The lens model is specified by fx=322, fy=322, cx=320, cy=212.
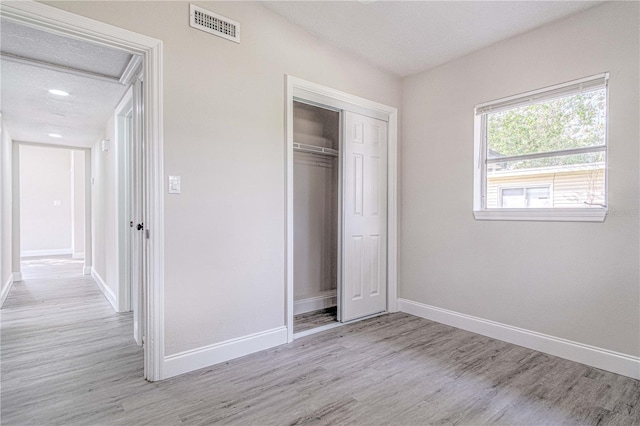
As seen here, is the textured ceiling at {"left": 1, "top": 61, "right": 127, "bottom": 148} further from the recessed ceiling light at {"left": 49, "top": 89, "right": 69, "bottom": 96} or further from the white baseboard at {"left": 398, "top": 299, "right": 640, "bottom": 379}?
the white baseboard at {"left": 398, "top": 299, "right": 640, "bottom": 379}

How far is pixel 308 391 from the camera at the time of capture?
204 centimetres

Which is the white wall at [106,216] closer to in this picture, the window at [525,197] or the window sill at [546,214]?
the window sill at [546,214]

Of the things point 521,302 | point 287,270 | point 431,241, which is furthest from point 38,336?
point 521,302

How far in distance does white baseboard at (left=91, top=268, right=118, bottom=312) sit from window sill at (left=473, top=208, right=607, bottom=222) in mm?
4191

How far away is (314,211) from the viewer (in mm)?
3914

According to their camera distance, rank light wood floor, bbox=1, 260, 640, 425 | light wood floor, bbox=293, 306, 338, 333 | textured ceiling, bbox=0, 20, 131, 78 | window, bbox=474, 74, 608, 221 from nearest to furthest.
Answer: light wood floor, bbox=1, 260, 640, 425 → textured ceiling, bbox=0, 20, 131, 78 → window, bbox=474, 74, 608, 221 → light wood floor, bbox=293, 306, 338, 333

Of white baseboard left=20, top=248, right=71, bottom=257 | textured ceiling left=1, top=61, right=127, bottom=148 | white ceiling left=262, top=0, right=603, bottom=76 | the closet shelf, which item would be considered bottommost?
white baseboard left=20, top=248, right=71, bottom=257

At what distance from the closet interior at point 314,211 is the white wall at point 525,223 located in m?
0.89

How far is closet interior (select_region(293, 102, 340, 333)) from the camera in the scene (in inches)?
147

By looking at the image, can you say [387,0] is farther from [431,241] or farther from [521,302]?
[521,302]

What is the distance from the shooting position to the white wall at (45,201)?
320 inches

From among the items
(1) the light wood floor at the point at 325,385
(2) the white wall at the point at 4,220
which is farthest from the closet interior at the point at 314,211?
(2) the white wall at the point at 4,220

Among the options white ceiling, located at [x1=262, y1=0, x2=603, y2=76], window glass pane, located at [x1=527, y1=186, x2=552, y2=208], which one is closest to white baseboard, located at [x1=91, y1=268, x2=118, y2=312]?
white ceiling, located at [x1=262, y1=0, x2=603, y2=76]

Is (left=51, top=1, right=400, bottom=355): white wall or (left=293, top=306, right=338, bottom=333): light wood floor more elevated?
(left=51, top=1, right=400, bottom=355): white wall
